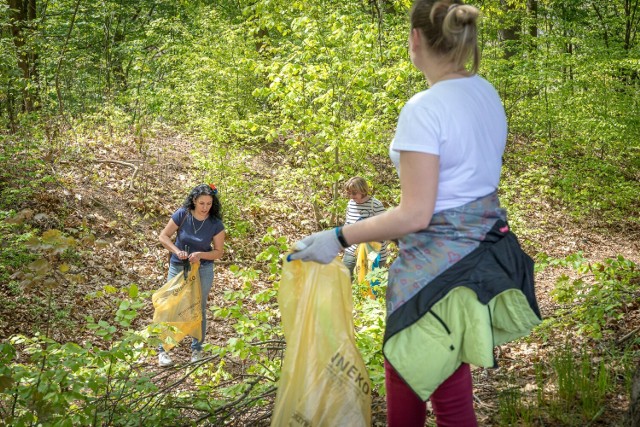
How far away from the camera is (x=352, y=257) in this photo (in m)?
7.79

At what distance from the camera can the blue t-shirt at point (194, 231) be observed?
5812 millimetres

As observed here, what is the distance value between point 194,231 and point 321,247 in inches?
161

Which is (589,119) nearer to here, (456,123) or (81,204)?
(81,204)

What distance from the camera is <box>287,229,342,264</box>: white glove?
1.94m

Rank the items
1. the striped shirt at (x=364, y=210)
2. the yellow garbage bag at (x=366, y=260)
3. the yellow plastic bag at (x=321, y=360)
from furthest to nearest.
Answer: the striped shirt at (x=364, y=210) < the yellow garbage bag at (x=366, y=260) < the yellow plastic bag at (x=321, y=360)

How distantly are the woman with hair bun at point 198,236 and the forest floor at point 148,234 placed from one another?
2.80 ft

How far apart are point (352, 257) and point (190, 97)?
Result: 527cm

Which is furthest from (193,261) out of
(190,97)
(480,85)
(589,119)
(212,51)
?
(589,119)

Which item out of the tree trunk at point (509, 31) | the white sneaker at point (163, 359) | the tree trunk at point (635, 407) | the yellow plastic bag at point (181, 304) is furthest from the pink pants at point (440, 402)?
the tree trunk at point (509, 31)

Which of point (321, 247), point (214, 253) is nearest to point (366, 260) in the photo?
point (214, 253)

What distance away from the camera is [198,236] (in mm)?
5840

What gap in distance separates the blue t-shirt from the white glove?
3.97 meters

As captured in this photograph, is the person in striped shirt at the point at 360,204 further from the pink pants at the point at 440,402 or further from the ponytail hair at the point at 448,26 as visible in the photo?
the ponytail hair at the point at 448,26

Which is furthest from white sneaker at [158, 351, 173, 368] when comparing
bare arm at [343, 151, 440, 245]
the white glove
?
bare arm at [343, 151, 440, 245]
